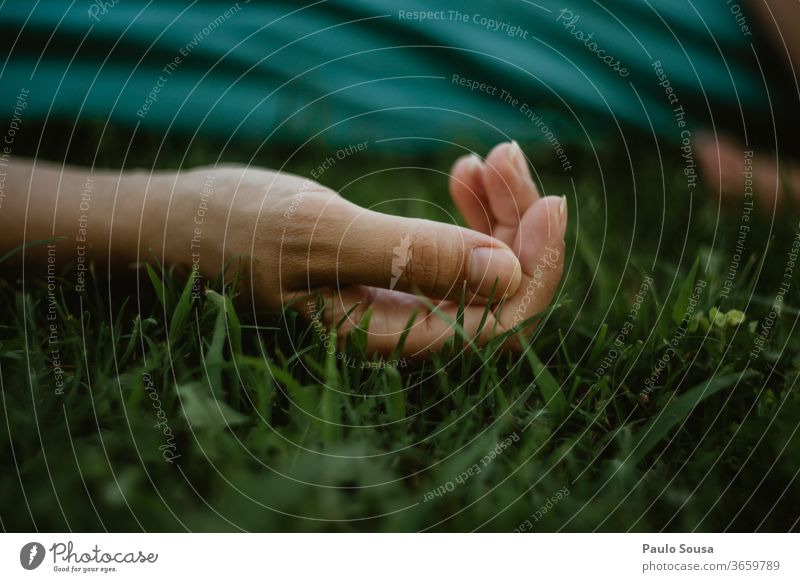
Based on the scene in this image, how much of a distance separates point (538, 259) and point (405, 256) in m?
0.14

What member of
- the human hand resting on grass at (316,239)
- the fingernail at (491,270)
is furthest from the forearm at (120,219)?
the fingernail at (491,270)

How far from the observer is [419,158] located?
40.1 inches

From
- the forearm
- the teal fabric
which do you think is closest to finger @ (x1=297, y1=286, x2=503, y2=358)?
the forearm

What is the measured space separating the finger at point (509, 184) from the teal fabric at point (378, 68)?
0.19 metres

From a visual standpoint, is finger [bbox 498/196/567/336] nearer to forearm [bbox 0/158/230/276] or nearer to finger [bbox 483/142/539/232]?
finger [bbox 483/142/539/232]

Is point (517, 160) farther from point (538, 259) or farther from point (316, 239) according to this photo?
point (316, 239)

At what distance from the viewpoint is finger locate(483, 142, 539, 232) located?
684 millimetres

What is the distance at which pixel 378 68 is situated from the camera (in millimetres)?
861

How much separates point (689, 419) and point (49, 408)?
481 millimetres

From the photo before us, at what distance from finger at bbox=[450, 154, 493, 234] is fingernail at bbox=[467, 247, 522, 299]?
0.47ft

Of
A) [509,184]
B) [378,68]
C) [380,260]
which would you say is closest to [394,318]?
[380,260]

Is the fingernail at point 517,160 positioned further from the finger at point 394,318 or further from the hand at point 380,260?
the finger at point 394,318

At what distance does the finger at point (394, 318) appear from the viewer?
1.87ft

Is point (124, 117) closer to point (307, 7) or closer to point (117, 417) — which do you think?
point (307, 7)
